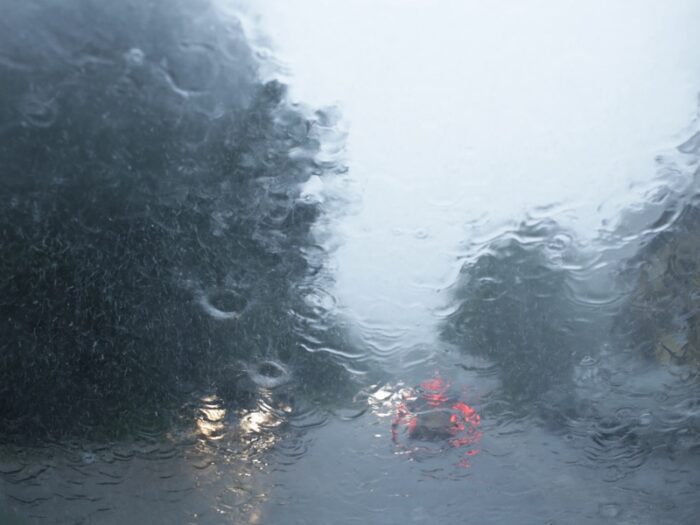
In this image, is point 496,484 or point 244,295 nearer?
point 244,295

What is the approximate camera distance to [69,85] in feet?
12.3

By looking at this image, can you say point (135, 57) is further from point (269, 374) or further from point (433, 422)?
point (433, 422)

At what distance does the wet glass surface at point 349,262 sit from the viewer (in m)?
3.76

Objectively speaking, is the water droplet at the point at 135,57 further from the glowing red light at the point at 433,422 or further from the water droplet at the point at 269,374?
the glowing red light at the point at 433,422

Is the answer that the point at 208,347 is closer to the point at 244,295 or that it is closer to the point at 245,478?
the point at 244,295

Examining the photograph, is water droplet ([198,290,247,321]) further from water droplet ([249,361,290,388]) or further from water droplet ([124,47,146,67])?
water droplet ([124,47,146,67])

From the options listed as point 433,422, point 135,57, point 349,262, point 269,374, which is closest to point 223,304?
point 269,374

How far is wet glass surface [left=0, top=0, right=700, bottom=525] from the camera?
3.76 m

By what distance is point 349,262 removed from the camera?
4.69m

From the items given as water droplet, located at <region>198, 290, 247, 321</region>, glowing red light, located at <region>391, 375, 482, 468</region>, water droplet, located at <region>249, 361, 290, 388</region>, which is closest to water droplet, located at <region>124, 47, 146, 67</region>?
water droplet, located at <region>198, 290, 247, 321</region>

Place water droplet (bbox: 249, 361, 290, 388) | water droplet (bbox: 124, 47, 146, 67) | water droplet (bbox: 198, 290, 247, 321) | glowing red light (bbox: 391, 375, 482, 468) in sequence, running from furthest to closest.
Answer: glowing red light (bbox: 391, 375, 482, 468), water droplet (bbox: 249, 361, 290, 388), water droplet (bbox: 198, 290, 247, 321), water droplet (bbox: 124, 47, 146, 67)

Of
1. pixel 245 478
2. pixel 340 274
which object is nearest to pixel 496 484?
pixel 245 478

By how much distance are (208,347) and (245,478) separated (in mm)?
1429

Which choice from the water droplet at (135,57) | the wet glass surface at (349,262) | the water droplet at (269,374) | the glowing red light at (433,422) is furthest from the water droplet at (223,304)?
the water droplet at (135,57)
